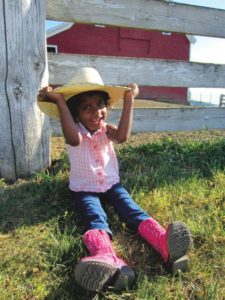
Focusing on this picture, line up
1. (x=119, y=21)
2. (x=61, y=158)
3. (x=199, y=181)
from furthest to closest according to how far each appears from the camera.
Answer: (x=119, y=21), (x=61, y=158), (x=199, y=181)

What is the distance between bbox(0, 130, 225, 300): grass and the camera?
7.36 ft

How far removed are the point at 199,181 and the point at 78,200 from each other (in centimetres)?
118

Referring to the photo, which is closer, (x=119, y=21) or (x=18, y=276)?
(x=18, y=276)

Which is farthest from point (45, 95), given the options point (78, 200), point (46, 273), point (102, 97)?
point (46, 273)

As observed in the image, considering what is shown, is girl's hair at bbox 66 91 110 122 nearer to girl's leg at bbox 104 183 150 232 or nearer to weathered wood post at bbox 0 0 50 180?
weathered wood post at bbox 0 0 50 180

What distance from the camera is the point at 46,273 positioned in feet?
7.71

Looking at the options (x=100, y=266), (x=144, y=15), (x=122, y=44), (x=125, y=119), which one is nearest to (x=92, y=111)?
(x=125, y=119)

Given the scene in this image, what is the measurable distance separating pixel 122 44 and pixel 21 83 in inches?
746

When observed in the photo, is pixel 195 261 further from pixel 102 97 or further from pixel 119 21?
pixel 119 21

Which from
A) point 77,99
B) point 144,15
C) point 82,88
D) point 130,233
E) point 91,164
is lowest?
point 130,233

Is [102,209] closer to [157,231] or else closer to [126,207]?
[126,207]

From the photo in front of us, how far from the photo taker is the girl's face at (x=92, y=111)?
3012 millimetres

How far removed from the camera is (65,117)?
286 cm

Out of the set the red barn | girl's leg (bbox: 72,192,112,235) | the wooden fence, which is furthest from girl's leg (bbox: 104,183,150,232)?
the red barn
